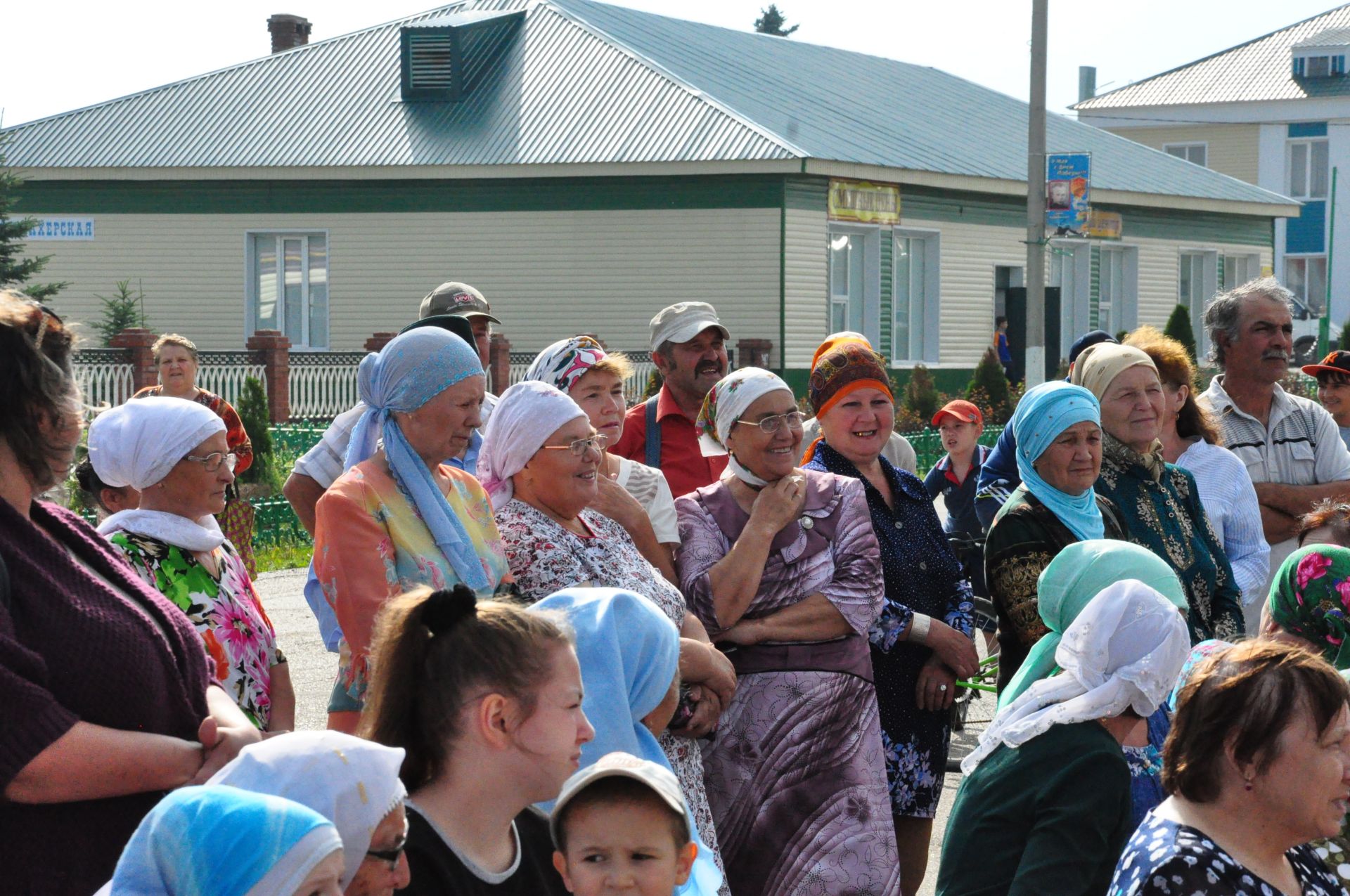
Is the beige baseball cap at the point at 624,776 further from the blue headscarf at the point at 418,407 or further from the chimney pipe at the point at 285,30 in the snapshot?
the chimney pipe at the point at 285,30

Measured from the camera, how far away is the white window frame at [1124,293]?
32.5 m

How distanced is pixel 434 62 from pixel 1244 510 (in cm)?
2398

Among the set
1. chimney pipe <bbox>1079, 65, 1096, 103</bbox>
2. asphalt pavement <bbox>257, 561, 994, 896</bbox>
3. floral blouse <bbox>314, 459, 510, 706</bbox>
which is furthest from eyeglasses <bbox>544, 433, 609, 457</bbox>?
chimney pipe <bbox>1079, 65, 1096, 103</bbox>

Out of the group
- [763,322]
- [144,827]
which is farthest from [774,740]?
[763,322]

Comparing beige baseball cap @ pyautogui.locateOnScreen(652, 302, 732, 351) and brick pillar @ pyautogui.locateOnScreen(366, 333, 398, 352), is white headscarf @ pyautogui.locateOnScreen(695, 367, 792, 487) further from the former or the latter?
brick pillar @ pyautogui.locateOnScreen(366, 333, 398, 352)

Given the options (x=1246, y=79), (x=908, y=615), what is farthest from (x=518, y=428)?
(x=1246, y=79)

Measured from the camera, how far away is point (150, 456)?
398 centimetres

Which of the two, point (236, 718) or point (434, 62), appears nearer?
point (236, 718)

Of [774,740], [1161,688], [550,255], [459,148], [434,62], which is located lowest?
[774,740]

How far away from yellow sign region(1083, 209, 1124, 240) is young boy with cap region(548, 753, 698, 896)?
2939 centimetres

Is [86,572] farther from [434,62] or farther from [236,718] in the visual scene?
[434,62]

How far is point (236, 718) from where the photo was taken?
117 inches

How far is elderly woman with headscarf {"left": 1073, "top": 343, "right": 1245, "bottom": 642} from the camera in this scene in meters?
5.05

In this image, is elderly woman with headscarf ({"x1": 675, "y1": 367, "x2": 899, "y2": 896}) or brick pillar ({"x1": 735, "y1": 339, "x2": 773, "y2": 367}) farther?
brick pillar ({"x1": 735, "y1": 339, "x2": 773, "y2": 367})
